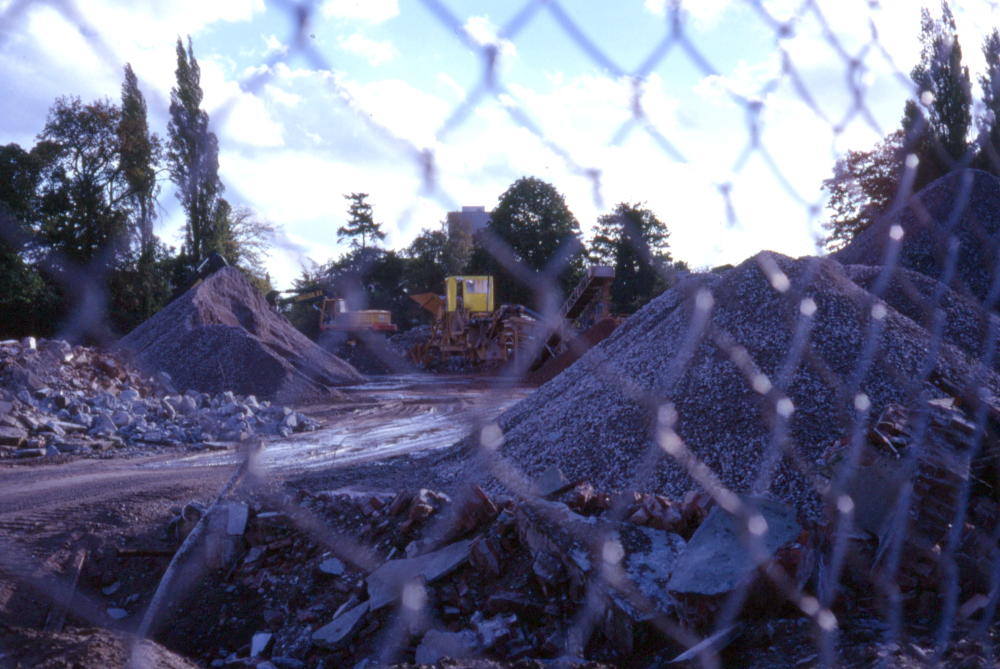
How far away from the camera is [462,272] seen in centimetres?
3419

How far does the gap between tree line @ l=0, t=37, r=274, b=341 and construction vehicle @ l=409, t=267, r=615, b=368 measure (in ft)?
24.0

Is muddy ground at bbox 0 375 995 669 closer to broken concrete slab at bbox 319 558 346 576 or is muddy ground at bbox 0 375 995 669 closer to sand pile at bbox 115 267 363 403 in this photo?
broken concrete slab at bbox 319 558 346 576

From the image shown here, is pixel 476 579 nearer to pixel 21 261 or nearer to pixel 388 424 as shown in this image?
pixel 388 424

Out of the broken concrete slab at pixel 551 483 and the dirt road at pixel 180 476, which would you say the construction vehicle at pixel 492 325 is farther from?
A: the broken concrete slab at pixel 551 483

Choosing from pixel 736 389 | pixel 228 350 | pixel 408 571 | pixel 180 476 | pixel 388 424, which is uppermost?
pixel 736 389

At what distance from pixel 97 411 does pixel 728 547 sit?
9.96 meters

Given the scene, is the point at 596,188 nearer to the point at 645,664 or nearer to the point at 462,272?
the point at 645,664

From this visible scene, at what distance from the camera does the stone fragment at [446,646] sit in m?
2.40

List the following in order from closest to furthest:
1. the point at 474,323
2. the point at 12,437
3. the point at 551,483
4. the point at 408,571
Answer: the point at 408,571 → the point at 551,483 → the point at 12,437 → the point at 474,323

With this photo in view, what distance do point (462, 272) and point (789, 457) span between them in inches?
1189

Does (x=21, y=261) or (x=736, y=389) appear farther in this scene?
(x=21, y=261)

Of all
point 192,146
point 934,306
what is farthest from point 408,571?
point 934,306

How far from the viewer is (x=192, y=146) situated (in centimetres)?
125

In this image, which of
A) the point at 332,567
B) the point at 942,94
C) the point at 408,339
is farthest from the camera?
the point at 408,339
